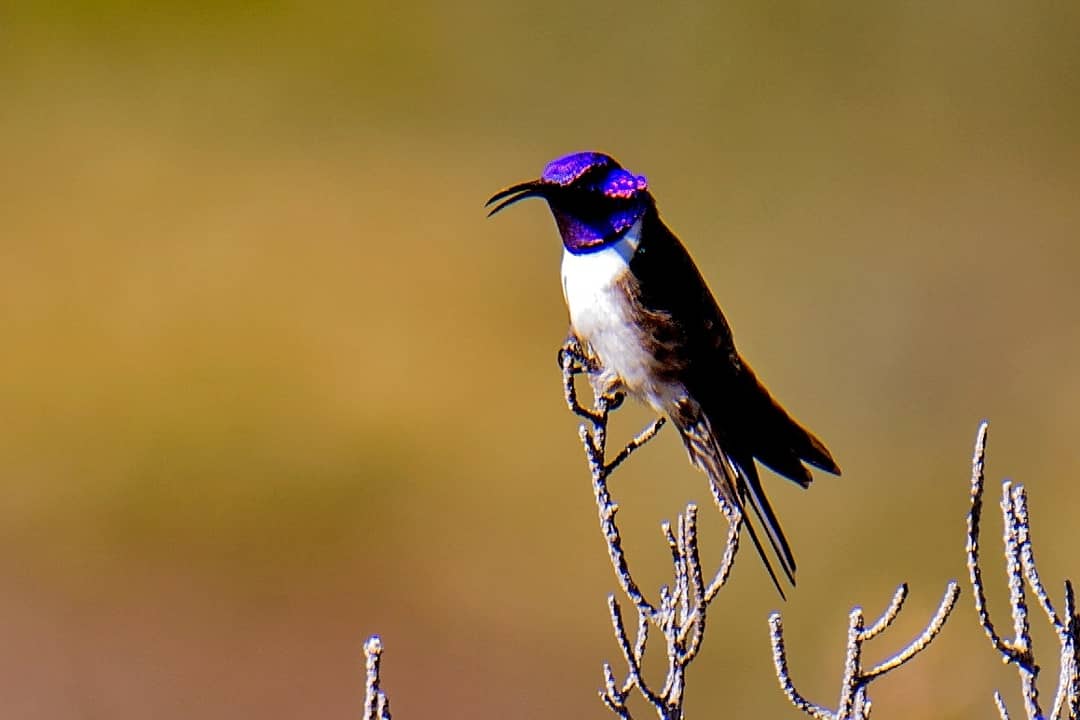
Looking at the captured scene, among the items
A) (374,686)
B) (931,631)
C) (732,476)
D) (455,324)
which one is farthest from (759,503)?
(455,324)

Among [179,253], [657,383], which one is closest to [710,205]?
[179,253]

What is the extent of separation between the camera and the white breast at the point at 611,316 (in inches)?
155

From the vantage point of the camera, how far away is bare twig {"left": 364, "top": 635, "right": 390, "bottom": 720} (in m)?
2.36

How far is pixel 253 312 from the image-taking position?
431 inches

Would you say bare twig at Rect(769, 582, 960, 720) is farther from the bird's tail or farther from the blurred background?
the blurred background

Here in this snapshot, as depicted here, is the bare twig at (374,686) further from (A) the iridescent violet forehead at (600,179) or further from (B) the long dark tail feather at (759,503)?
(A) the iridescent violet forehead at (600,179)

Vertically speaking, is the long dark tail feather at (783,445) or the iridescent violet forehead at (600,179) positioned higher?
the iridescent violet forehead at (600,179)

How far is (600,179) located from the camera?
12.8ft

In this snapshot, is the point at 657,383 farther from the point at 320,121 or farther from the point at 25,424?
the point at 320,121

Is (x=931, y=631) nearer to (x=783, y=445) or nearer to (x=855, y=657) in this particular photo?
(x=855, y=657)

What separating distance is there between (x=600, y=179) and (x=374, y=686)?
5.89 feet

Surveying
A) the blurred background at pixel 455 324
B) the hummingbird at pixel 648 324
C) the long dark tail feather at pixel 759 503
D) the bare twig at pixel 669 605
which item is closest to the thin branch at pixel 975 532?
the bare twig at pixel 669 605

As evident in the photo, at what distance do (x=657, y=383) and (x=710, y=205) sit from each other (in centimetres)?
708

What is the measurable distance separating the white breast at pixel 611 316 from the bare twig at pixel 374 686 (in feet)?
5.25
